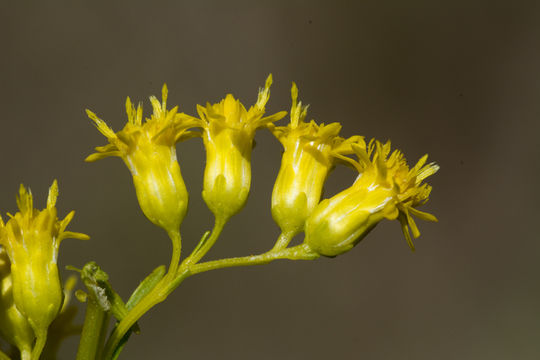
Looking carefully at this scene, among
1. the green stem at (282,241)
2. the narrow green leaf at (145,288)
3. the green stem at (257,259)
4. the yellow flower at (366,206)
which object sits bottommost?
the narrow green leaf at (145,288)

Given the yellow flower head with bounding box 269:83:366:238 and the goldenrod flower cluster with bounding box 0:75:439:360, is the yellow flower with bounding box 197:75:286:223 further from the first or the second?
the yellow flower head with bounding box 269:83:366:238

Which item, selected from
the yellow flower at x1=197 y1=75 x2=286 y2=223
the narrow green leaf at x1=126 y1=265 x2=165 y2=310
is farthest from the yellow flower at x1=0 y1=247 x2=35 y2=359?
the yellow flower at x1=197 y1=75 x2=286 y2=223

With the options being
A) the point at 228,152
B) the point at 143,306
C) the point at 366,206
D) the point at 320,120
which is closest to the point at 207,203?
the point at 228,152

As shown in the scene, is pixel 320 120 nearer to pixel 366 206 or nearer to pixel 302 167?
pixel 302 167

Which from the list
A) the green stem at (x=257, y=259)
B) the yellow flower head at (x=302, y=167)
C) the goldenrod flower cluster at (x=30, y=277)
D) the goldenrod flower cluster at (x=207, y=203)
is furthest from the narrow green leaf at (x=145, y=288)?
the yellow flower head at (x=302, y=167)

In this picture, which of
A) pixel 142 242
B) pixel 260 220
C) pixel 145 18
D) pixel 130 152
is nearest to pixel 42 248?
pixel 130 152

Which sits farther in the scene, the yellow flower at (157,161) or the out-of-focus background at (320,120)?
the out-of-focus background at (320,120)

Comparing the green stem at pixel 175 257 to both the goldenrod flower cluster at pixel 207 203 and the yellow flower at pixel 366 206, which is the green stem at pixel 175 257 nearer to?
the goldenrod flower cluster at pixel 207 203
